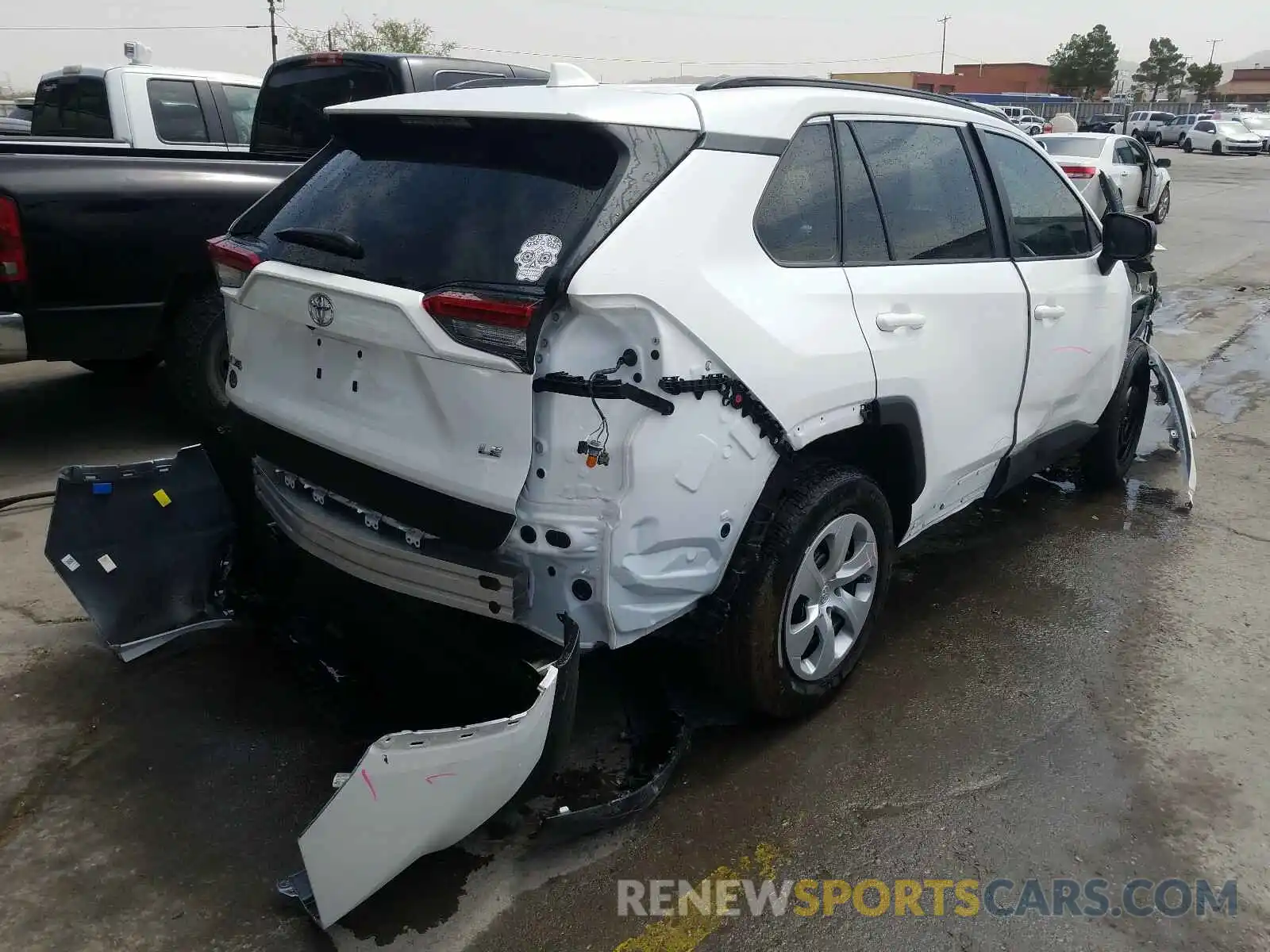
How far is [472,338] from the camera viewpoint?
227 centimetres

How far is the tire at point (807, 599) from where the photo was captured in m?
2.77

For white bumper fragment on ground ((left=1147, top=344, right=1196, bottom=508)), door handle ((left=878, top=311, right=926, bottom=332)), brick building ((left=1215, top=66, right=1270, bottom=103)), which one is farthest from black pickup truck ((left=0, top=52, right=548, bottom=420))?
brick building ((left=1215, top=66, right=1270, bottom=103))

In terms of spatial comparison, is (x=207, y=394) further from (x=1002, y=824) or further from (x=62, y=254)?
(x=1002, y=824)

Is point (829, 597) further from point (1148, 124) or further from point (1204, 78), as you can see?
point (1204, 78)

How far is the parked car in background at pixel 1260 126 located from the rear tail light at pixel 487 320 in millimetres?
50149

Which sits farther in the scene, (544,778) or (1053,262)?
(1053,262)

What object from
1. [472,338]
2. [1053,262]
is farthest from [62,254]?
[1053,262]

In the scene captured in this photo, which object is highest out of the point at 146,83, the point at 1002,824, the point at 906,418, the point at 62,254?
the point at 146,83

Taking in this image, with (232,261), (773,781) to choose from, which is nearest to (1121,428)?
(773,781)

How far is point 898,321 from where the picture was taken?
2.99 meters

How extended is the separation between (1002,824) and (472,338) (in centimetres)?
196

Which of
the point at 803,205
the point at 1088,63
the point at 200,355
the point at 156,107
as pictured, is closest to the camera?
the point at 803,205

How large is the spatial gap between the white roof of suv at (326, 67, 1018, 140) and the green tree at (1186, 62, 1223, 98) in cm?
10223

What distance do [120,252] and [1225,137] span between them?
47896 mm
